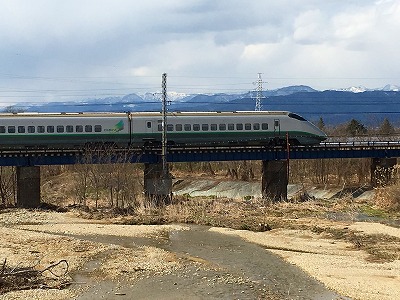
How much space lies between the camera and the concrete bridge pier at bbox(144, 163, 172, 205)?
52500 millimetres

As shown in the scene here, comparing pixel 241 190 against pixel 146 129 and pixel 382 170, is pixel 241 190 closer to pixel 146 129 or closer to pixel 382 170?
pixel 382 170

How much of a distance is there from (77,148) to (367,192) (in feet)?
118

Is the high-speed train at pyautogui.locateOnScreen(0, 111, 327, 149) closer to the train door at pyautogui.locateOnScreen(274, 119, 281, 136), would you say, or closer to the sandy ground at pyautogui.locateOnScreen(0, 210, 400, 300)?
the train door at pyautogui.locateOnScreen(274, 119, 281, 136)

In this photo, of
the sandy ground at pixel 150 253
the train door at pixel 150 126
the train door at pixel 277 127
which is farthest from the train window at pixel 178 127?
the sandy ground at pixel 150 253

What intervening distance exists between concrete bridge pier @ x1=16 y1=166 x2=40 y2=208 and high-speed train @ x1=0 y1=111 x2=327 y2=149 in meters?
2.57

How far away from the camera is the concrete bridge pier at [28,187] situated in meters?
51.7

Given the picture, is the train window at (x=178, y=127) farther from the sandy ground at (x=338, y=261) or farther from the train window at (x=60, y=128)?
the sandy ground at (x=338, y=261)

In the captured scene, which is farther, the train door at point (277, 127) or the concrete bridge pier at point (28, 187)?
the train door at point (277, 127)

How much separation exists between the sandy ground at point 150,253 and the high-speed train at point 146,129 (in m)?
10.2

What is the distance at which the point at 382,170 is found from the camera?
207 feet

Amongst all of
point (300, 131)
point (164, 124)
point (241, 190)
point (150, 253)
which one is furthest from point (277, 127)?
point (150, 253)

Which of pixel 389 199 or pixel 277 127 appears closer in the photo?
pixel 389 199

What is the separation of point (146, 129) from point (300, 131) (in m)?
17.1

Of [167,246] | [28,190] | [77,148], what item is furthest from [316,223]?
[28,190]
